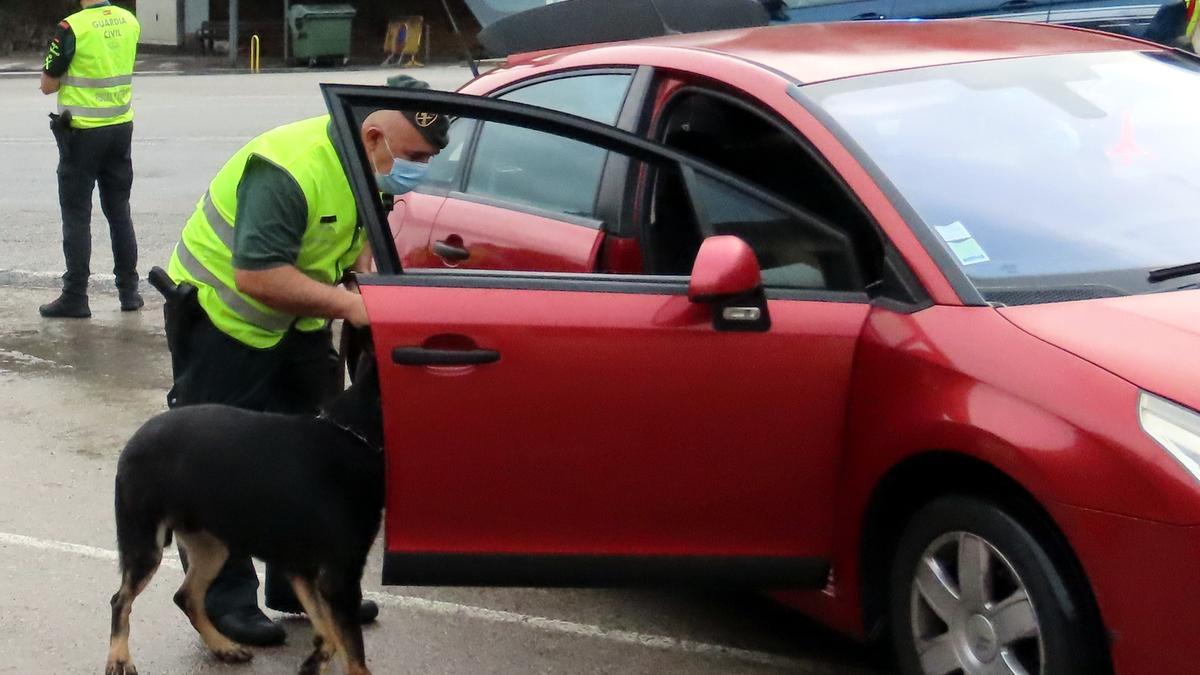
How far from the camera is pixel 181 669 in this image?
4168mm

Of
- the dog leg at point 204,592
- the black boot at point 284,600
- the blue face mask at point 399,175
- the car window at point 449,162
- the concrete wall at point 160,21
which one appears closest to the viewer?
the blue face mask at point 399,175

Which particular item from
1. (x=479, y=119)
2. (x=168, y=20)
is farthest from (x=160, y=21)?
(x=479, y=119)

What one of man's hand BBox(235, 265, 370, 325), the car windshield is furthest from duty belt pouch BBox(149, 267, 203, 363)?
→ the car windshield

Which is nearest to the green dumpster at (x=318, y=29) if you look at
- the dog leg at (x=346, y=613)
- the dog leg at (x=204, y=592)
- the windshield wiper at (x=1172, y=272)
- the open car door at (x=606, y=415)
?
the dog leg at (x=204, y=592)

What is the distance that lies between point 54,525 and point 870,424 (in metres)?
2.96

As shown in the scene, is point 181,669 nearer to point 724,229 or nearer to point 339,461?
point 339,461

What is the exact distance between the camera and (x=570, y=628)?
4414 millimetres

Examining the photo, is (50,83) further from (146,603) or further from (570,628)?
(570,628)

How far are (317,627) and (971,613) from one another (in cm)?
153

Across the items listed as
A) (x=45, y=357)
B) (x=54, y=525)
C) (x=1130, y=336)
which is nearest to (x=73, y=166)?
(x=45, y=357)

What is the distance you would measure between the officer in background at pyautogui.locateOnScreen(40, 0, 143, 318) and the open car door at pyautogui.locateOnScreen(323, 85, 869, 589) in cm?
521

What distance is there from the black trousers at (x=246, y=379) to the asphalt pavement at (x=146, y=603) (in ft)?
0.56

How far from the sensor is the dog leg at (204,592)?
4078 mm

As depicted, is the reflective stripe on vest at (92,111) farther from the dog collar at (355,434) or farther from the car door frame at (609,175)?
the dog collar at (355,434)
